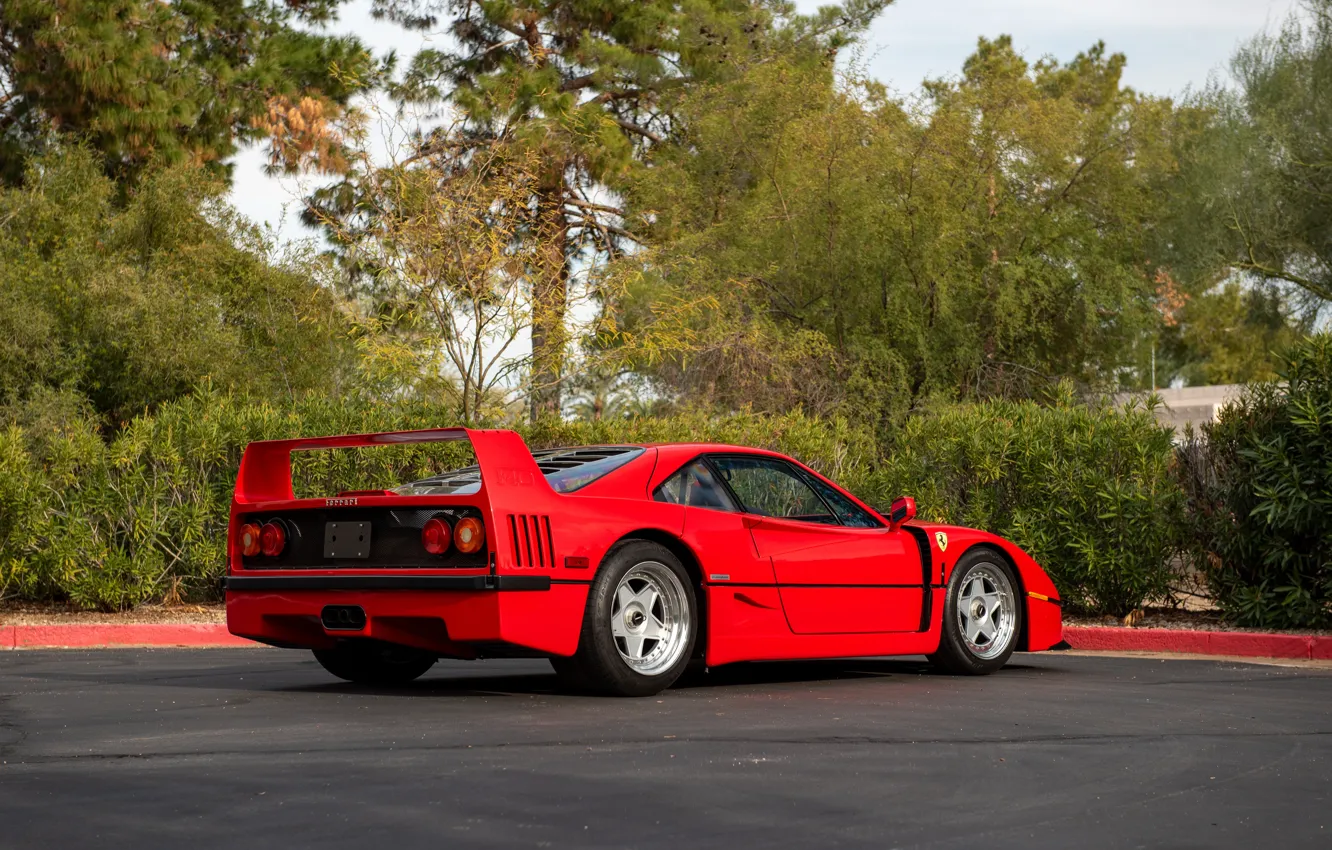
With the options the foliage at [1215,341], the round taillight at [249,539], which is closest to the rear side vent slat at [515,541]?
the round taillight at [249,539]

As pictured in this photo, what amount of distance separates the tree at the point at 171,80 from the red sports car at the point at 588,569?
16170 mm

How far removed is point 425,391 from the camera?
19.7 metres

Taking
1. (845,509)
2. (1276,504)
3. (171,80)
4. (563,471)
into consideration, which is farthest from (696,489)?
(171,80)

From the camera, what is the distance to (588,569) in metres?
7.38

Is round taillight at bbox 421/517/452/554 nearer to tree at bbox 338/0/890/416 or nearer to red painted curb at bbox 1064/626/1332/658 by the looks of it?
red painted curb at bbox 1064/626/1332/658

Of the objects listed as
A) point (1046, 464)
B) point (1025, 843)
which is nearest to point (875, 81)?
point (1046, 464)

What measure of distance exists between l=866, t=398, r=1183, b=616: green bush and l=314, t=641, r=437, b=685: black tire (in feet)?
19.9

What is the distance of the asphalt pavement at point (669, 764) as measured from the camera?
431 centimetres

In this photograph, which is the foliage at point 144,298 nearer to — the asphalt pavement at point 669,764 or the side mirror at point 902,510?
the asphalt pavement at point 669,764

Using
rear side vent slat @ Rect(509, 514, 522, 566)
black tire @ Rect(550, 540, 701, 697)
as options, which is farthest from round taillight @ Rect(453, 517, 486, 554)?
black tire @ Rect(550, 540, 701, 697)

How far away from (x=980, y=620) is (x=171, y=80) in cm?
2092

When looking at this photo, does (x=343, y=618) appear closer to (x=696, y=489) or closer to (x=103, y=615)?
(x=696, y=489)

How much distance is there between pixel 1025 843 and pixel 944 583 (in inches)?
195

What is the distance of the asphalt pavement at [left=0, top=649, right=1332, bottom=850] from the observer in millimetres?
4312
